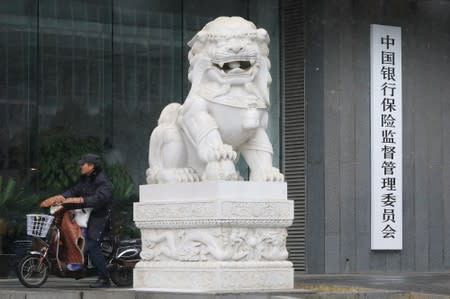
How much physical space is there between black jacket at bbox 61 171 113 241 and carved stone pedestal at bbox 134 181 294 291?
147 cm

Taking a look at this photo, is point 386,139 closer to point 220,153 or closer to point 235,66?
point 235,66

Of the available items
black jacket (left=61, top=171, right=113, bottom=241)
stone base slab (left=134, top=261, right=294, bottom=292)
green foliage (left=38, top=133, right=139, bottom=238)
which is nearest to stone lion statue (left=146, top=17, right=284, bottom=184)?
stone base slab (left=134, top=261, right=294, bottom=292)

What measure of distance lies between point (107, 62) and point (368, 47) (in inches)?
202

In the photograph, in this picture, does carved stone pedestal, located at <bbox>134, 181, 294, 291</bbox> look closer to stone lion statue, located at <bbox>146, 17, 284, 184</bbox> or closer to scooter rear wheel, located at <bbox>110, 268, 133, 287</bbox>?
stone lion statue, located at <bbox>146, 17, 284, 184</bbox>

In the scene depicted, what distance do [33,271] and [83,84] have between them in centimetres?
765

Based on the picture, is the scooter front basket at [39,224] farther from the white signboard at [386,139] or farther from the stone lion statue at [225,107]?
the white signboard at [386,139]

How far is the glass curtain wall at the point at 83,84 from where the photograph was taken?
20750mm

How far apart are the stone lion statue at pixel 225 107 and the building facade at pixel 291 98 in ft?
27.8

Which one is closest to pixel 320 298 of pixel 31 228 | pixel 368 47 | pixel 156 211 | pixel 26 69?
pixel 156 211

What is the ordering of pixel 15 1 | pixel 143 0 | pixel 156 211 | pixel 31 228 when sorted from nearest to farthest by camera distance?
pixel 156 211, pixel 31 228, pixel 15 1, pixel 143 0

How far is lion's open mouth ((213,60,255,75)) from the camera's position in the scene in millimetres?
12492

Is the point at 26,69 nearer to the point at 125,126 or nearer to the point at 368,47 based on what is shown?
the point at 125,126

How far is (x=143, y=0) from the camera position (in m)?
22.4

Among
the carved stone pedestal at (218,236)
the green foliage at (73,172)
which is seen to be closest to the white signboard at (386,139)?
the green foliage at (73,172)
